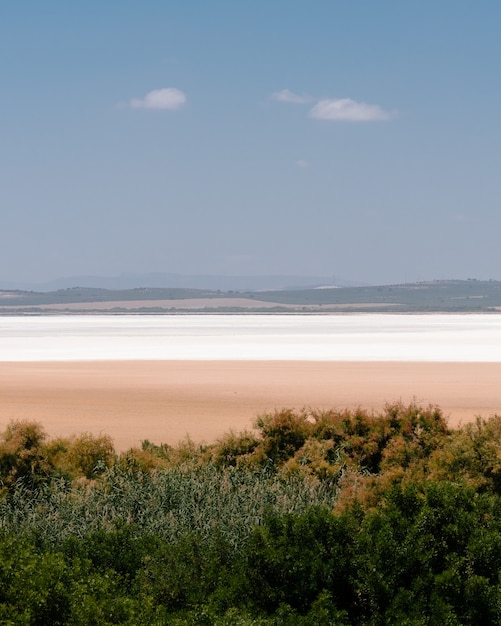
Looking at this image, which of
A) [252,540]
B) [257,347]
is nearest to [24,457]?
[252,540]

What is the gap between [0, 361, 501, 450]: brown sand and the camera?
21031 mm

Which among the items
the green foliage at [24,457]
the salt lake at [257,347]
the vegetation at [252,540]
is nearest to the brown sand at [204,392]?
the salt lake at [257,347]

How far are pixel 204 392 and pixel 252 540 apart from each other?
20.1 m

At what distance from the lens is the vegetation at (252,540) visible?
678 centimetres

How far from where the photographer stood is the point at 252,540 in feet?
25.3

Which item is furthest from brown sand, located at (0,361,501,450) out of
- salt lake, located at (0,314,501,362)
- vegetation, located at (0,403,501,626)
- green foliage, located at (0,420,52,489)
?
vegetation, located at (0,403,501,626)

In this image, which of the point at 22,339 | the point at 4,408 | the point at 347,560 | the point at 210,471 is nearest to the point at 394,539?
the point at 347,560

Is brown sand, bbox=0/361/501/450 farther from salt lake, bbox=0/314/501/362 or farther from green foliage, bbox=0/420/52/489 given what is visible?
green foliage, bbox=0/420/52/489

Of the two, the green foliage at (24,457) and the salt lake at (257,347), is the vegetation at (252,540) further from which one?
the salt lake at (257,347)

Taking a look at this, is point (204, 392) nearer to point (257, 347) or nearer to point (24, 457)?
point (24, 457)

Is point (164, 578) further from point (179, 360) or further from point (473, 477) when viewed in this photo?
point (179, 360)

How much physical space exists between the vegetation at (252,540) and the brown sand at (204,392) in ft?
18.8

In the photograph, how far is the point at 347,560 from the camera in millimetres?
7457

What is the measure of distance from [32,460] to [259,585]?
5206 mm
